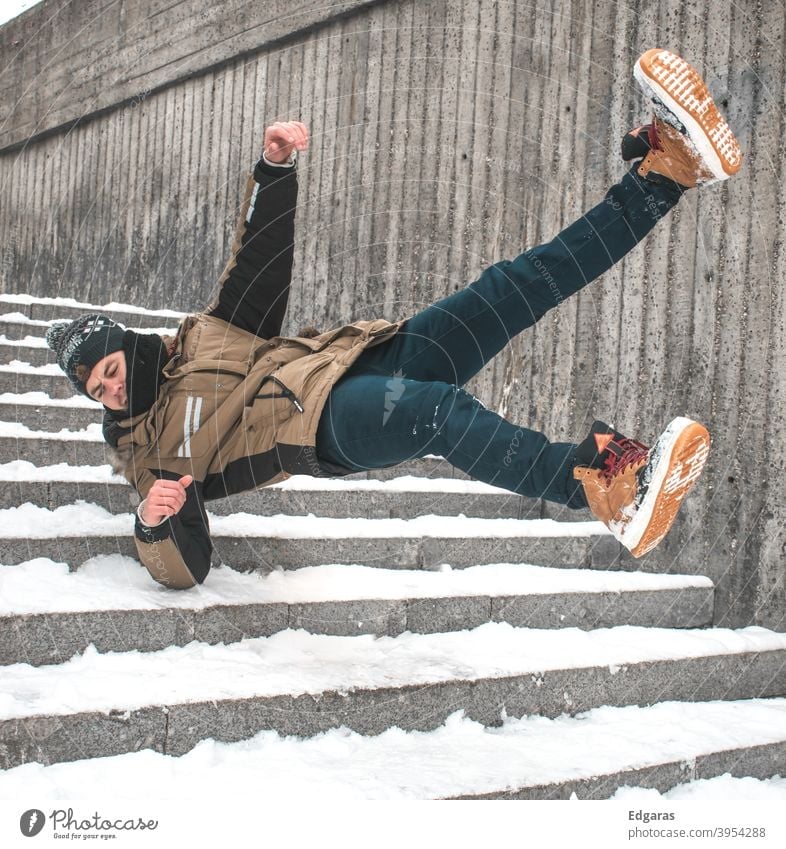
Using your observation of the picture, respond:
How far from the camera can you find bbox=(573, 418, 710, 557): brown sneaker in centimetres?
185

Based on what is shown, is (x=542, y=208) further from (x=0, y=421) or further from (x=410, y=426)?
(x=0, y=421)

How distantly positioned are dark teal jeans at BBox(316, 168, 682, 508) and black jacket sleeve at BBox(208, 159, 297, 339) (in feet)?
1.37

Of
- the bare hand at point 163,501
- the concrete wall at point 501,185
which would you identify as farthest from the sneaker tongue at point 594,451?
the concrete wall at point 501,185

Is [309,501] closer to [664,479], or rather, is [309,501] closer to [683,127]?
[664,479]

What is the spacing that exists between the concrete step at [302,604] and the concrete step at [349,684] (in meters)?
0.04

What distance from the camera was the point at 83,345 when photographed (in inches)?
88.6

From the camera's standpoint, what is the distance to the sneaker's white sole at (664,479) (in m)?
1.84

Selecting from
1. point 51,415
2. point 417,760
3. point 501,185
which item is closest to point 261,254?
point 51,415

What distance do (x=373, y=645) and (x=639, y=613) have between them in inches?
44.7

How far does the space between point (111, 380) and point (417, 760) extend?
121 centimetres

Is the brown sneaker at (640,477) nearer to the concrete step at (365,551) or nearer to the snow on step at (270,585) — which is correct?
the snow on step at (270,585)

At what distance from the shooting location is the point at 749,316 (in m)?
3.06

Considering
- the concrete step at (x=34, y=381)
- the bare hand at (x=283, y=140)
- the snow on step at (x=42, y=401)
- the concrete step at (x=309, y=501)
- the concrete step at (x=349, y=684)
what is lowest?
the concrete step at (x=349, y=684)

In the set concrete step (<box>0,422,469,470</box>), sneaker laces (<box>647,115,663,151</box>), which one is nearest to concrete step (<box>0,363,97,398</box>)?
concrete step (<box>0,422,469,470</box>)
